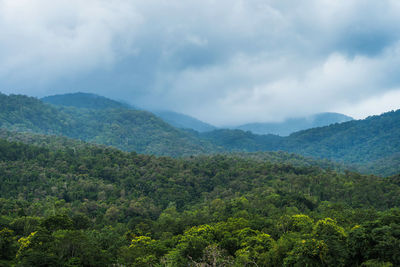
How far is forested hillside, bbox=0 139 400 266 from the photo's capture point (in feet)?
89.9

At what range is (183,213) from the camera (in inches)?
A: 2576

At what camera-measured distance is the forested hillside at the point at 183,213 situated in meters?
27.4

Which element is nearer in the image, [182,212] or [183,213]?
[183,213]

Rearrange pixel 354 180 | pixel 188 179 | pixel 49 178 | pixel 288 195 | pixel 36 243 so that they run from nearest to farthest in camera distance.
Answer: pixel 36 243 < pixel 288 195 < pixel 354 180 < pixel 49 178 < pixel 188 179

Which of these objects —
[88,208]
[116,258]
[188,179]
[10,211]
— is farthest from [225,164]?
[116,258]

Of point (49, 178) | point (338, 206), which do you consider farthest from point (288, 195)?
point (49, 178)

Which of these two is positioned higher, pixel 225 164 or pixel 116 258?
pixel 225 164

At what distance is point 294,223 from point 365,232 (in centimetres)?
1453

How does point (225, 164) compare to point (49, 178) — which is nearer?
point (49, 178)

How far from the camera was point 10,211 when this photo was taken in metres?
53.2

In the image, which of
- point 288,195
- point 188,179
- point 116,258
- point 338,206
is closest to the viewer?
point 116,258

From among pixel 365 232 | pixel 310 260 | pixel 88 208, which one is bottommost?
pixel 88 208

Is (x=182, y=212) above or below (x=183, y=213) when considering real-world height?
below

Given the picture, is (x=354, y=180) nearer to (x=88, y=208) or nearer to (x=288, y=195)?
(x=288, y=195)
